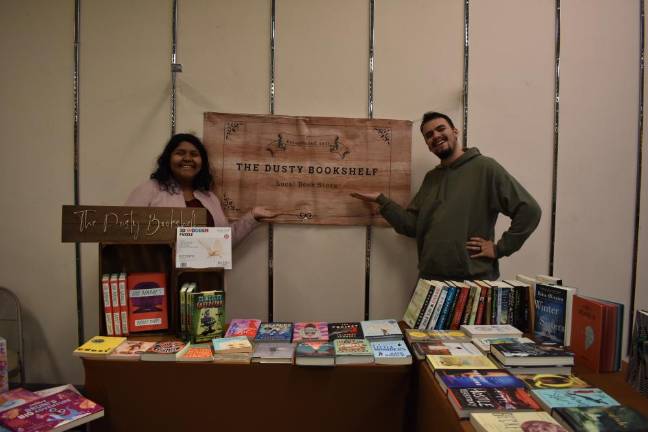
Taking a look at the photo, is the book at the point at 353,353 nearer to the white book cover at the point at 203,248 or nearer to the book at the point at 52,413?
the white book cover at the point at 203,248

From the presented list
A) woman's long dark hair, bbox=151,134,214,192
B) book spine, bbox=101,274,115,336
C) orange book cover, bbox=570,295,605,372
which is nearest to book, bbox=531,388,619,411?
orange book cover, bbox=570,295,605,372

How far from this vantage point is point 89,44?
2.54m

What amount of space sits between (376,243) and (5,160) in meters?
2.96

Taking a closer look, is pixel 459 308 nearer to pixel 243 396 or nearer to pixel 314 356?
pixel 314 356

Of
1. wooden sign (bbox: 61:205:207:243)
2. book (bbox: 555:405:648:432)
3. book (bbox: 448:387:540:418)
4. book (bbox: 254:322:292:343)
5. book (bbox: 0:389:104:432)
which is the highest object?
wooden sign (bbox: 61:205:207:243)

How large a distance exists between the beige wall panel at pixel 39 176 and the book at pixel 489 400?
2.88 meters

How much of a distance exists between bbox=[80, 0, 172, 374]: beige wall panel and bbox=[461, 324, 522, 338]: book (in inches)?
97.0

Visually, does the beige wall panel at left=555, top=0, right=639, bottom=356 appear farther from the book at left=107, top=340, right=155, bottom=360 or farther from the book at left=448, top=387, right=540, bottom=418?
the book at left=107, top=340, right=155, bottom=360

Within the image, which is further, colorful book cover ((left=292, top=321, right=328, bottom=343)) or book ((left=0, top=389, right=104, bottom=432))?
colorful book cover ((left=292, top=321, right=328, bottom=343))

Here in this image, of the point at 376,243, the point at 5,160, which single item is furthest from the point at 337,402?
the point at 5,160

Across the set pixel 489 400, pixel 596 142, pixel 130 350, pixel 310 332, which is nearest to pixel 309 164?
pixel 310 332

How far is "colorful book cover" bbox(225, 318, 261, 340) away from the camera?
1.64 metres

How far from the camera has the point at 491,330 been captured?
1.61 metres

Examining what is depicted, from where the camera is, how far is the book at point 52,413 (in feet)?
3.95
